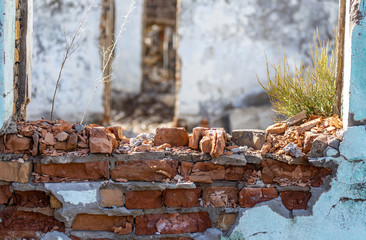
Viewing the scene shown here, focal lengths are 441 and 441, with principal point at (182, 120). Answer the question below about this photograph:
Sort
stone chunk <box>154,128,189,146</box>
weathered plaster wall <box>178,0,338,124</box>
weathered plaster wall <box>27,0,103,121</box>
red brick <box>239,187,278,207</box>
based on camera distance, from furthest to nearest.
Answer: weathered plaster wall <box>178,0,338,124</box>
weathered plaster wall <box>27,0,103,121</box>
stone chunk <box>154,128,189,146</box>
red brick <box>239,187,278,207</box>

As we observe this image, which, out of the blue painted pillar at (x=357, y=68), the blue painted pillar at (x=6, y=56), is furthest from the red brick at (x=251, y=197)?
the blue painted pillar at (x=6, y=56)

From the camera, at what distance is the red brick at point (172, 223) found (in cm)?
204

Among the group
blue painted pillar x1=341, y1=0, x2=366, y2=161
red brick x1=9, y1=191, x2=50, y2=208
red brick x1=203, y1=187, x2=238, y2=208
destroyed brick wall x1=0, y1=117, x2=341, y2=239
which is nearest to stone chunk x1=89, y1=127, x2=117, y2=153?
destroyed brick wall x1=0, y1=117, x2=341, y2=239

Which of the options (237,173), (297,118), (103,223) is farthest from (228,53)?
(103,223)

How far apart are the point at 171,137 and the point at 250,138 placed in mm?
389

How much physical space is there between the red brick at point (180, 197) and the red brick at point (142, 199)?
0.14 feet

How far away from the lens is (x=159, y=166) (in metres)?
2.04

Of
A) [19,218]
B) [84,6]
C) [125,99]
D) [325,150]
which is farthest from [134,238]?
[125,99]

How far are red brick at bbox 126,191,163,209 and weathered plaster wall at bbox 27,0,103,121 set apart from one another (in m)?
3.08

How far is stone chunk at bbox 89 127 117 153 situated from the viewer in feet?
6.59

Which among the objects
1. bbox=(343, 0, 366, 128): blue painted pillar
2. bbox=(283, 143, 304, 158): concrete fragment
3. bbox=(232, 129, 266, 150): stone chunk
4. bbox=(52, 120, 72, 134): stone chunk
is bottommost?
bbox=(283, 143, 304, 158): concrete fragment

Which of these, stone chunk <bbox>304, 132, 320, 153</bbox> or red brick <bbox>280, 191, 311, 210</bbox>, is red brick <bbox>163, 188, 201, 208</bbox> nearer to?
red brick <bbox>280, 191, 311, 210</bbox>

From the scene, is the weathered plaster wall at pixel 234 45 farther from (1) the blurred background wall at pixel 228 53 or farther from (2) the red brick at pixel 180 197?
(2) the red brick at pixel 180 197

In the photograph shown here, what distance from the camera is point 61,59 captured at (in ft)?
15.8
